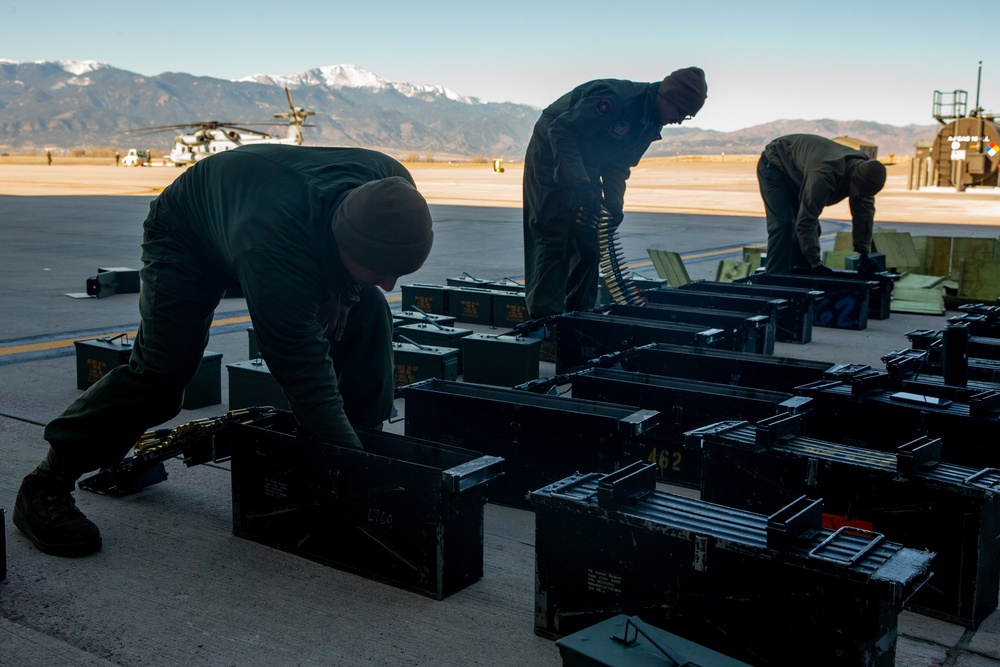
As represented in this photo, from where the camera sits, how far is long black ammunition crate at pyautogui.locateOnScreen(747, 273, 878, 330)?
8703mm

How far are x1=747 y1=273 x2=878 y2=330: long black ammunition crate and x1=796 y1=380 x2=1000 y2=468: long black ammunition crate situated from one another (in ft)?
15.0

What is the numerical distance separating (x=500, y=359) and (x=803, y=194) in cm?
416

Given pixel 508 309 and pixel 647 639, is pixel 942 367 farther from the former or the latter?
pixel 508 309

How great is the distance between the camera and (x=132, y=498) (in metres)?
4.14

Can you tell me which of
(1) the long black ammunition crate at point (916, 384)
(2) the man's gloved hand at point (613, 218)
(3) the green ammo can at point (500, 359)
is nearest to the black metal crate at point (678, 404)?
(1) the long black ammunition crate at point (916, 384)

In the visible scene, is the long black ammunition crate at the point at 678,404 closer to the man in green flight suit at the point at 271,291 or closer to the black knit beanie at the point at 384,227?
the man in green flight suit at the point at 271,291

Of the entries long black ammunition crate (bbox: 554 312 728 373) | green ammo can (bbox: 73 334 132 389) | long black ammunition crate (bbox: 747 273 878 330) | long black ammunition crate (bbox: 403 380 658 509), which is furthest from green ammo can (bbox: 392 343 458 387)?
long black ammunition crate (bbox: 747 273 878 330)

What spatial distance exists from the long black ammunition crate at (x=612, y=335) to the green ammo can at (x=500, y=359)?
0.26 meters

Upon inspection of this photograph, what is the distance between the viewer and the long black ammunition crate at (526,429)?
152 inches

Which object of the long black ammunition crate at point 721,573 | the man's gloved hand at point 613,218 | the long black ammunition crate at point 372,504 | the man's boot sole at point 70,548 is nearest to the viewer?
the long black ammunition crate at point 721,573

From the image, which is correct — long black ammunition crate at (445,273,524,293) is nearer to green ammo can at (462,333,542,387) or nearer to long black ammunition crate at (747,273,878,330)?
long black ammunition crate at (747,273,878,330)

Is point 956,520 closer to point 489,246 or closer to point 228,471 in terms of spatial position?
point 228,471

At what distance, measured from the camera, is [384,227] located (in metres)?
2.97

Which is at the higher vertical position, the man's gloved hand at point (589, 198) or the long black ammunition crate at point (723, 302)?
the man's gloved hand at point (589, 198)
